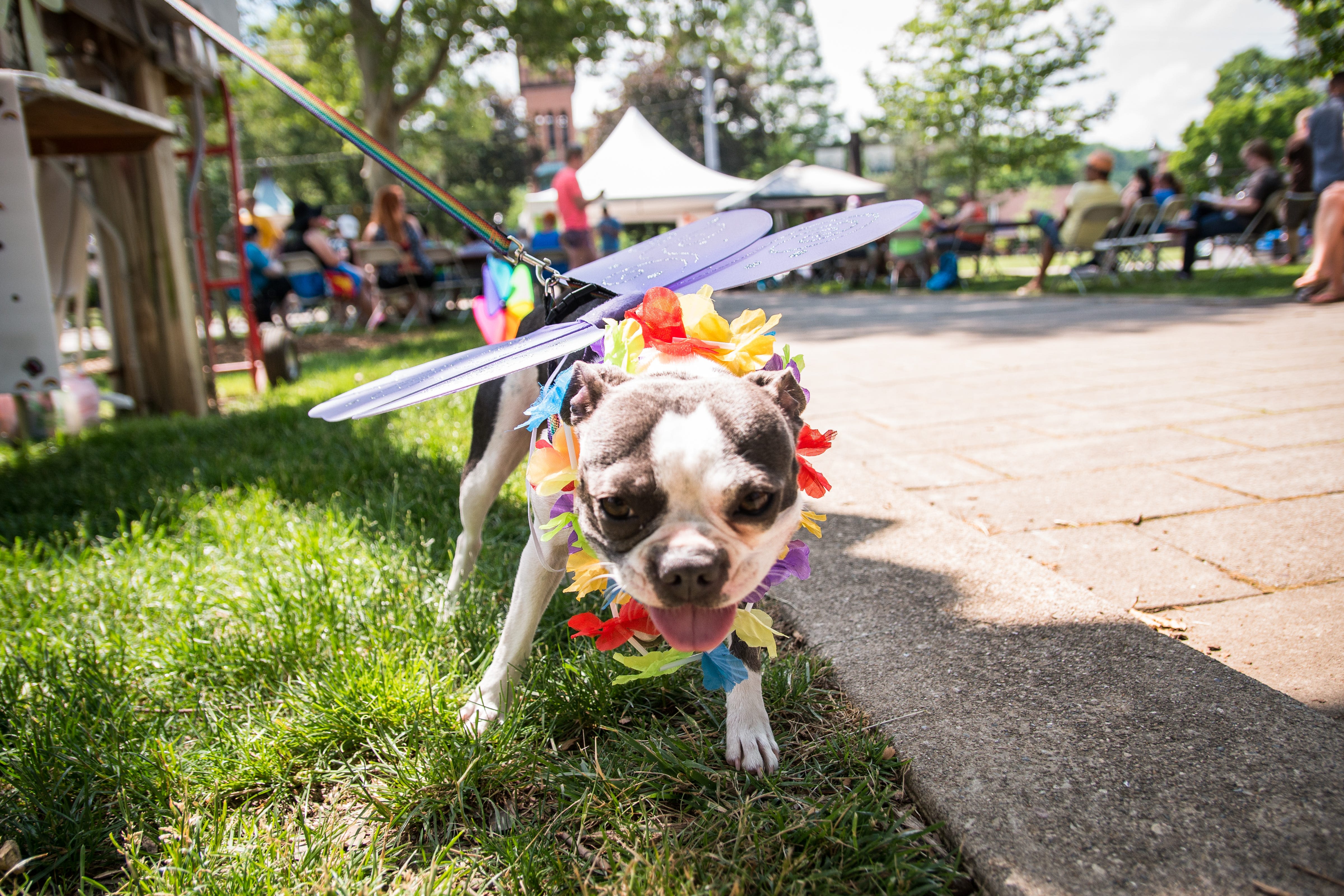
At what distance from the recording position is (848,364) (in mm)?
6254

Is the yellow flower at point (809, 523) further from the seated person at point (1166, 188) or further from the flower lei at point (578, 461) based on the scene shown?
the seated person at point (1166, 188)

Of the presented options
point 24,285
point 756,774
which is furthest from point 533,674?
point 24,285

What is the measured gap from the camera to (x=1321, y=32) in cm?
879

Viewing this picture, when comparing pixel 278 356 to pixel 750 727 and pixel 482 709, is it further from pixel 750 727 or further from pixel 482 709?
pixel 750 727

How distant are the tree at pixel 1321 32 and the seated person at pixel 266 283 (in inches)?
506

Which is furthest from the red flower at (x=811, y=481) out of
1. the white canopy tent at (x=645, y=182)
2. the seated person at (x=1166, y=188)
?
the white canopy tent at (x=645, y=182)

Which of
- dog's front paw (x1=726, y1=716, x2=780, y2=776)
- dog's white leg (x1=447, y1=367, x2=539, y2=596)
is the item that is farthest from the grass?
dog's white leg (x1=447, y1=367, x2=539, y2=596)

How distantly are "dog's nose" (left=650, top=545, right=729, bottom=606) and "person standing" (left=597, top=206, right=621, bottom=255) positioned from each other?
10.8 meters

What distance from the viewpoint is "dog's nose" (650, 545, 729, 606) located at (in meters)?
1.13

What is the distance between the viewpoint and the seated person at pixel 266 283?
32.9 feet

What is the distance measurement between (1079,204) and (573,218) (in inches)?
275

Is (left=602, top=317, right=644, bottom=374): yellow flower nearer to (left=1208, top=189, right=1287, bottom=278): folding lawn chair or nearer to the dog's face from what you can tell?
the dog's face

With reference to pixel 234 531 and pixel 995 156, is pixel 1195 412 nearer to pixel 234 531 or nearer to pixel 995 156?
pixel 234 531

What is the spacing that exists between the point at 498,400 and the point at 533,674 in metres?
0.71
